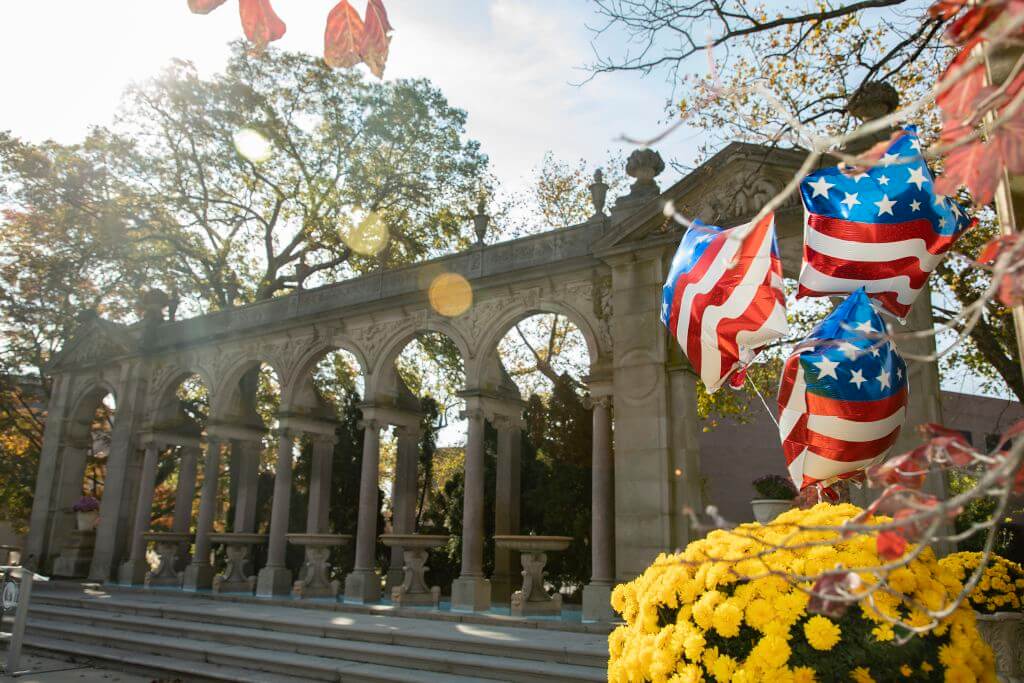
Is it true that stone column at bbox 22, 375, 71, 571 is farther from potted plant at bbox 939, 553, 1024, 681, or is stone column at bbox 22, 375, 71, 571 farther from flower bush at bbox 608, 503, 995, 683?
potted plant at bbox 939, 553, 1024, 681

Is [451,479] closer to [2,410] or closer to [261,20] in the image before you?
[2,410]

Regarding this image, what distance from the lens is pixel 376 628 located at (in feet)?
35.9

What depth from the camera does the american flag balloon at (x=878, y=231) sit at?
209 inches

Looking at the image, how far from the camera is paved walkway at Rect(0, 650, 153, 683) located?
948cm

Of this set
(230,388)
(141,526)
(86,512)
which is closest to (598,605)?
(230,388)

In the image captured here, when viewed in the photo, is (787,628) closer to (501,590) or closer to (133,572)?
(501,590)

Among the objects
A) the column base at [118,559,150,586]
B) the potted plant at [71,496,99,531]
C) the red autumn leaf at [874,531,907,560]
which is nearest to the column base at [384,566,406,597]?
the column base at [118,559,150,586]

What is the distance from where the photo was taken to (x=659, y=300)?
→ 1226 centimetres

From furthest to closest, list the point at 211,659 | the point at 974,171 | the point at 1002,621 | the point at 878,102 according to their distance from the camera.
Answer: the point at 211,659 → the point at 878,102 → the point at 1002,621 → the point at 974,171

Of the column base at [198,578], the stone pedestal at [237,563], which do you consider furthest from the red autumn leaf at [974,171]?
the column base at [198,578]

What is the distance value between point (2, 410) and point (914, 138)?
27.6m

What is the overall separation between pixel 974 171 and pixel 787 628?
7.85 ft

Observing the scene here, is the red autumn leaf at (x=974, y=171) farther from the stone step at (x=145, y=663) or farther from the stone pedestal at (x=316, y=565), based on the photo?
the stone pedestal at (x=316, y=565)

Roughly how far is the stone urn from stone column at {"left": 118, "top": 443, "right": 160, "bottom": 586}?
18561mm
